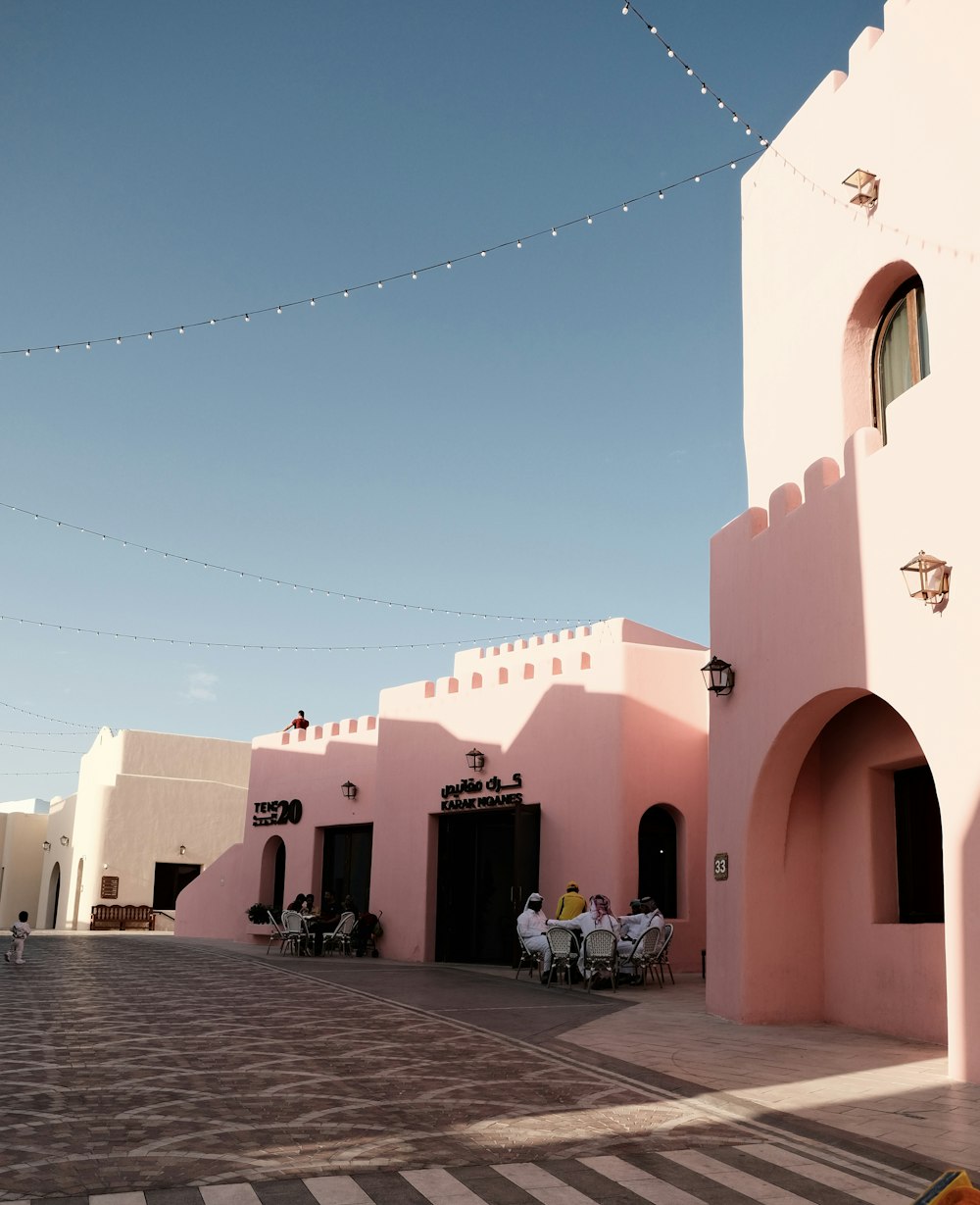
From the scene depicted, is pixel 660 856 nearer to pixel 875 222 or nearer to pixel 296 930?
pixel 296 930

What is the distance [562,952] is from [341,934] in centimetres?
644

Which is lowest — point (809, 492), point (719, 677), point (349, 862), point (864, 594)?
point (349, 862)

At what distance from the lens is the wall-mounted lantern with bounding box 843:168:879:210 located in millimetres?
10141

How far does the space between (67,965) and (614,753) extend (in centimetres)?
800

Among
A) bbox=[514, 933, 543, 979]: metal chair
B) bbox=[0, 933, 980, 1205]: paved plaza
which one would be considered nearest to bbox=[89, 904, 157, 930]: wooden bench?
bbox=[514, 933, 543, 979]: metal chair

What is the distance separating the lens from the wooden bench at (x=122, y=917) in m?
30.0

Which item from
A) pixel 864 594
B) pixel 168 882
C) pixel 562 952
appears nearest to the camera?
pixel 864 594

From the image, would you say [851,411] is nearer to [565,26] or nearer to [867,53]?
[867,53]

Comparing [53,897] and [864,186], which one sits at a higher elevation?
[864,186]

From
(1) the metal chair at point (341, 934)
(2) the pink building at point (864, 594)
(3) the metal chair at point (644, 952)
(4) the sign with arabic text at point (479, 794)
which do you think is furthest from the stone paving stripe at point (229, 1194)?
(1) the metal chair at point (341, 934)

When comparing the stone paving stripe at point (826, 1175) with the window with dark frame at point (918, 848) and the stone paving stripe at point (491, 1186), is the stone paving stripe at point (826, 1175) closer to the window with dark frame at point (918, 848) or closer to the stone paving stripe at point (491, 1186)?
the stone paving stripe at point (491, 1186)

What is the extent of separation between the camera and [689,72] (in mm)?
10031

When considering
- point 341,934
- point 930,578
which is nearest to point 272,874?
point 341,934

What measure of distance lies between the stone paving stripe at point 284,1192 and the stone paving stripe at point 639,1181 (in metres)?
1.25
